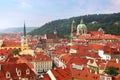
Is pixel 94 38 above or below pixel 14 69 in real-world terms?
above

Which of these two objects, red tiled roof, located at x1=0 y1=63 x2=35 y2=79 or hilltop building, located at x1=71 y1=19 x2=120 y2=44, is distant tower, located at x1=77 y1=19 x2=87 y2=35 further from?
red tiled roof, located at x1=0 y1=63 x2=35 y2=79

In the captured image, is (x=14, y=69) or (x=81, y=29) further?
(x=81, y=29)

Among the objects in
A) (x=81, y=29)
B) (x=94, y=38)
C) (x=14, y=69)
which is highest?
(x=81, y=29)

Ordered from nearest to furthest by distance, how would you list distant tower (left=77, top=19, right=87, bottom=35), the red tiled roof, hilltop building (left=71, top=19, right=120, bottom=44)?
the red tiled roof → hilltop building (left=71, top=19, right=120, bottom=44) → distant tower (left=77, top=19, right=87, bottom=35)

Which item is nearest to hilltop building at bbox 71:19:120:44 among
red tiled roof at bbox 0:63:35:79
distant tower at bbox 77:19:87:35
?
distant tower at bbox 77:19:87:35

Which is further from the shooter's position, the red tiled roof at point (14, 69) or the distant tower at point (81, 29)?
the distant tower at point (81, 29)

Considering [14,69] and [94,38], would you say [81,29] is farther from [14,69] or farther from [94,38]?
[14,69]

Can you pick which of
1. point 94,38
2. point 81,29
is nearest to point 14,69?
point 94,38

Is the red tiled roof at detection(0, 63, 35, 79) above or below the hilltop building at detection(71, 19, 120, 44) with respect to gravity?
below

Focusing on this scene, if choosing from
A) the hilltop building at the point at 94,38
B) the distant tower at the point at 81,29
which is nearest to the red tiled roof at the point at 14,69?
the hilltop building at the point at 94,38

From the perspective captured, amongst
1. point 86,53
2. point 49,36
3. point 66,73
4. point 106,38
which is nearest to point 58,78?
point 66,73

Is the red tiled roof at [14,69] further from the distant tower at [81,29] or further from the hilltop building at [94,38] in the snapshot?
the distant tower at [81,29]

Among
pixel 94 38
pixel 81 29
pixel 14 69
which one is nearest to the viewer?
pixel 14 69
